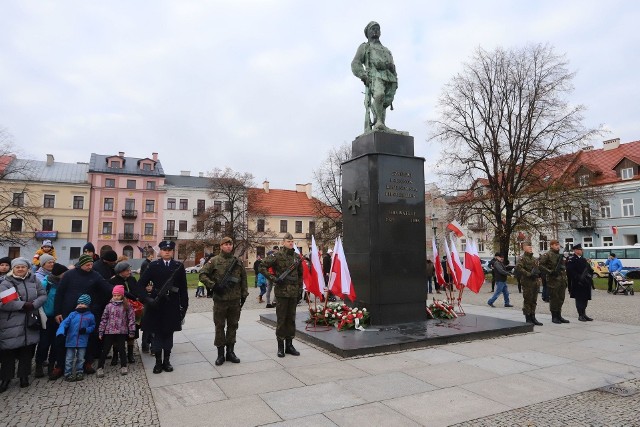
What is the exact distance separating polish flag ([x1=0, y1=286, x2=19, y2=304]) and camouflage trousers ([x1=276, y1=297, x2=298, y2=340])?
3.62m

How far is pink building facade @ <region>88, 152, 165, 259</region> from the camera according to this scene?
170 ft

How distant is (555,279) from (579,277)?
29.8 inches

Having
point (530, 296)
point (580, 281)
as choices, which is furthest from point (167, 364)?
point (580, 281)

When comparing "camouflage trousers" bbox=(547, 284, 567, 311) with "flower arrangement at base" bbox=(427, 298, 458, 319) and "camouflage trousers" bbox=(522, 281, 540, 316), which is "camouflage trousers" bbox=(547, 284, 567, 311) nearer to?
"camouflage trousers" bbox=(522, 281, 540, 316)

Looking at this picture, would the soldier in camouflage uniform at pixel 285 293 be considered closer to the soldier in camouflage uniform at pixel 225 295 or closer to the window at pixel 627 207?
the soldier in camouflage uniform at pixel 225 295

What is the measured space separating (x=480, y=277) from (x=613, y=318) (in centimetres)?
450

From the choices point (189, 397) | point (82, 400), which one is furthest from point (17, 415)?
point (189, 397)

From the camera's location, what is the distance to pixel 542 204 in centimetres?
2342

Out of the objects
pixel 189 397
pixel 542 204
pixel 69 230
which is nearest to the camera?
pixel 189 397

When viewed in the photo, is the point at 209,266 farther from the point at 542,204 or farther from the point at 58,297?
the point at 542,204

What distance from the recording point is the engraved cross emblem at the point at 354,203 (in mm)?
9166

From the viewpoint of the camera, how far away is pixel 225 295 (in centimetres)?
634

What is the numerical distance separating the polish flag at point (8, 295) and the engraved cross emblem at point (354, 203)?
245 inches

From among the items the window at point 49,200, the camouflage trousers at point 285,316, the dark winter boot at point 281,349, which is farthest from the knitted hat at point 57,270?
the window at point 49,200
